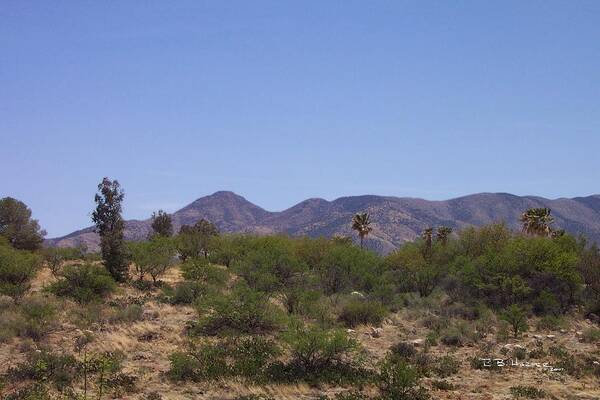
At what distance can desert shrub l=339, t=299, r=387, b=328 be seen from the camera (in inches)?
1155

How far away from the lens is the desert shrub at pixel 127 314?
84.6 ft

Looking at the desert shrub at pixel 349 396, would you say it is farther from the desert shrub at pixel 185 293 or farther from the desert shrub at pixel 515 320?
the desert shrub at pixel 185 293

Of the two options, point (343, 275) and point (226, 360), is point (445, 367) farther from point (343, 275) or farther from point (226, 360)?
point (343, 275)

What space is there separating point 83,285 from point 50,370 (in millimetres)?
13165

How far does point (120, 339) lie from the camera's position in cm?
2327

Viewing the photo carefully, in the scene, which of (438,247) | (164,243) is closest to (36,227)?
(164,243)

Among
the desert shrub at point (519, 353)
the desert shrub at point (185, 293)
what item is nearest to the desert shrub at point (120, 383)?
the desert shrub at point (185, 293)

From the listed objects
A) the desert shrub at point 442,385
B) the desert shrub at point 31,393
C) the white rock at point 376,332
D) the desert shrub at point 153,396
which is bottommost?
the desert shrub at point 442,385

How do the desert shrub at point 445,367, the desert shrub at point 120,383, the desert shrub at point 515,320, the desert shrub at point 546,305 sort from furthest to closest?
1. the desert shrub at point 546,305
2. the desert shrub at point 515,320
3. the desert shrub at point 445,367
4. the desert shrub at point 120,383

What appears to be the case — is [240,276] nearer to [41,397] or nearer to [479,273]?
[479,273]

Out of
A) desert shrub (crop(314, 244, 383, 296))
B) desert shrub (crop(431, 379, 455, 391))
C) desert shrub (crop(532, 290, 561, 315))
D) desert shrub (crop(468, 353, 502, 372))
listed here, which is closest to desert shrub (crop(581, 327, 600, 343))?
desert shrub (crop(532, 290, 561, 315))

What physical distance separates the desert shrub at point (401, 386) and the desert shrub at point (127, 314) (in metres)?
12.8

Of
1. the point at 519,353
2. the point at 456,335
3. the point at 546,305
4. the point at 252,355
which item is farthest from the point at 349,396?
the point at 546,305

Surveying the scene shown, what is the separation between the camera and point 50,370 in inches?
732
